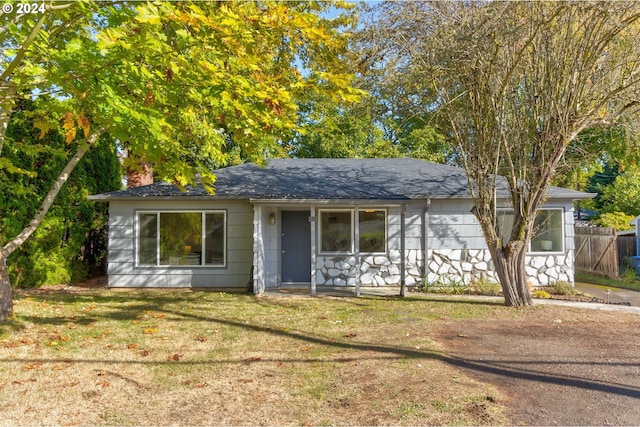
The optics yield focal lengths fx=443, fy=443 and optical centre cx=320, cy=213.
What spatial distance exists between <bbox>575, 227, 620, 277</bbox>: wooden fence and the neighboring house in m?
4.07

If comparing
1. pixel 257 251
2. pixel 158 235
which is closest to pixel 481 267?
pixel 257 251

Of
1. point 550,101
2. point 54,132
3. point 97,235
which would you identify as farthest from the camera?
point 97,235

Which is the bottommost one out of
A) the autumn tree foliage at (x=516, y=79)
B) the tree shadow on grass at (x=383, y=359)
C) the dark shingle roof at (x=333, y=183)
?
the tree shadow on grass at (x=383, y=359)

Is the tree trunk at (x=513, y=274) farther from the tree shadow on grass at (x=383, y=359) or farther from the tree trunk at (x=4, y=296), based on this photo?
the tree trunk at (x=4, y=296)

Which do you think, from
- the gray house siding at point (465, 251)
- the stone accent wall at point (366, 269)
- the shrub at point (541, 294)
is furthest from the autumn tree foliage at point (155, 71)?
the shrub at point (541, 294)

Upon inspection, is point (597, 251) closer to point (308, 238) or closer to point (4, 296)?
point (308, 238)

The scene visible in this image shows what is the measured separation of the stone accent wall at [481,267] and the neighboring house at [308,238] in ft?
0.08

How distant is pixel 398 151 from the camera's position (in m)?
22.1

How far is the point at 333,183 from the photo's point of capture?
11883 millimetres

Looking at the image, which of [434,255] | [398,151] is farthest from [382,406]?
[398,151]

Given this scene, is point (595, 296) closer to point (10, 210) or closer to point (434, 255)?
point (434, 255)

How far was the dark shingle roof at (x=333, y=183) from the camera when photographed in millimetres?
10766

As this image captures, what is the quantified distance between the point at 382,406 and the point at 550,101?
6.37 m

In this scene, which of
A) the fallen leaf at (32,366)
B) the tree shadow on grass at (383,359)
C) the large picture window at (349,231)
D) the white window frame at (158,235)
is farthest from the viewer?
the large picture window at (349,231)
